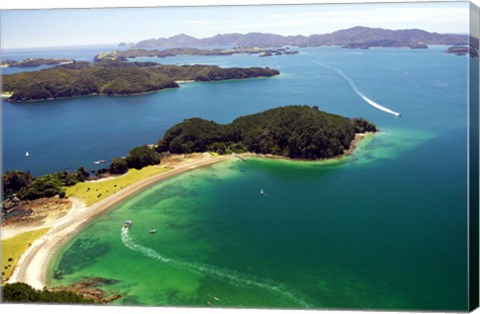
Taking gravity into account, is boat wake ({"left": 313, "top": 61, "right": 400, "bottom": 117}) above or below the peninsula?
above

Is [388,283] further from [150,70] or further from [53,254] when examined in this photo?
[150,70]

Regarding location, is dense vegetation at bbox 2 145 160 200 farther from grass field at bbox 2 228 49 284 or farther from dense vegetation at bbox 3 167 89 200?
grass field at bbox 2 228 49 284

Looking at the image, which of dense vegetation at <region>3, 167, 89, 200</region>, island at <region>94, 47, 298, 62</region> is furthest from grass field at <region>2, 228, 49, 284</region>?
island at <region>94, 47, 298, 62</region>

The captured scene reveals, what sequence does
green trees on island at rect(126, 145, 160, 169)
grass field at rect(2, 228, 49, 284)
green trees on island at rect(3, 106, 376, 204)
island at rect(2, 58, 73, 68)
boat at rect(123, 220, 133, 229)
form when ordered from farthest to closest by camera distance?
island at rect(2, 58, 73, 68)
green trees on island at rect(3, 106, 376, 204)
green trees on island at rect(126, 145, 160, 169)
boat at rect(123, 220, 133, 229)
grass field at rect(2, 228, 49, 284)

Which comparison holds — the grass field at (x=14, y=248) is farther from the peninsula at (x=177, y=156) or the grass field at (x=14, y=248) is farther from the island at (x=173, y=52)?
the island at (x=173, y=52)

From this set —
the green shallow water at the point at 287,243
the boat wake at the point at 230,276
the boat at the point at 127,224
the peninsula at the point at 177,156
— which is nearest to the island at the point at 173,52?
the peninsula at the point at 177,156

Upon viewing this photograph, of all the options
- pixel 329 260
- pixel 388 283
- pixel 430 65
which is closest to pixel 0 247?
pixel 329 260
